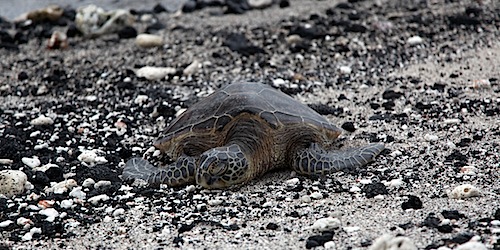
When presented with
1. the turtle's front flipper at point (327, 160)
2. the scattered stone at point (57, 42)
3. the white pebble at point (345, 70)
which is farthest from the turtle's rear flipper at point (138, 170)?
the scattered stone at point (57, 42)

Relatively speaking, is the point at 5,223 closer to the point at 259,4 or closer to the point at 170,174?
the point at 170,174

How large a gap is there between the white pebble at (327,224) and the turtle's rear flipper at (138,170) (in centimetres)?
146

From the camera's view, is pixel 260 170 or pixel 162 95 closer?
pixel 260 170

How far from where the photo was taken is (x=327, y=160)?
4.91 metres

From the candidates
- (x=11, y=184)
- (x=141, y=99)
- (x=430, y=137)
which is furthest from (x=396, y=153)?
(x=141, y=99)

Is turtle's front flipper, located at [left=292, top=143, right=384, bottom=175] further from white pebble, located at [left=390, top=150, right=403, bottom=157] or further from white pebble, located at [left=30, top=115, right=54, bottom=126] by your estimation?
white pebble, located at [left=30, top=115, right=54, bottom=126]

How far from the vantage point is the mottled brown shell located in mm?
5008

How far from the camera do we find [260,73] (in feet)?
24.5

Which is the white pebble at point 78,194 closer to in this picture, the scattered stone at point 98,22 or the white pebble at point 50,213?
the white pebble at point 50,213

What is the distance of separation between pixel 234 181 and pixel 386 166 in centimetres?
103

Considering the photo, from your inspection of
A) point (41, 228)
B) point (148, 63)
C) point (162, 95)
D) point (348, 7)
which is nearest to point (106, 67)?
point (148, 63)

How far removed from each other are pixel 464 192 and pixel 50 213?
242 centimetres

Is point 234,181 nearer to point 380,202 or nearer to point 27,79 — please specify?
point 380,202

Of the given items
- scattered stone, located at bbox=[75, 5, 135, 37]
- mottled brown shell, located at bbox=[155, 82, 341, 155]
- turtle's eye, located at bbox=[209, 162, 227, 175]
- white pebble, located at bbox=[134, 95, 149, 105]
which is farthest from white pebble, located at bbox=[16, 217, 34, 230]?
scattered stone, located at bbox=[75, 5, 135, 37]
